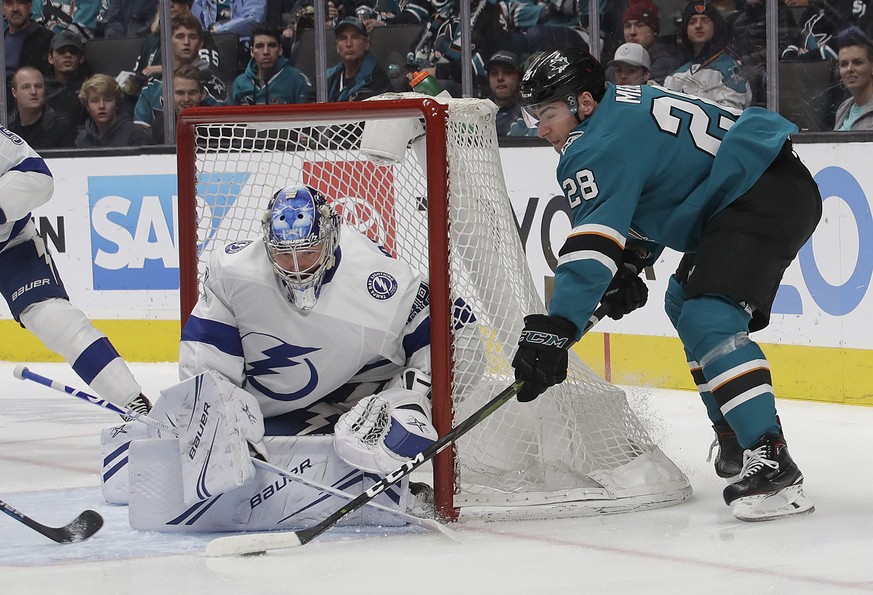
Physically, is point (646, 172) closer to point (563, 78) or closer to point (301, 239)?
point (563, 78)

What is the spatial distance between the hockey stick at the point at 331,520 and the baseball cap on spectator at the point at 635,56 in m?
2.58

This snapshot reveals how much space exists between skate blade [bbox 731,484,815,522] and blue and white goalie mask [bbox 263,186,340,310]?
3.10 ft

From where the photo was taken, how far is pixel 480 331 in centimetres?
294

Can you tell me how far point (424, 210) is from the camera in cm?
339

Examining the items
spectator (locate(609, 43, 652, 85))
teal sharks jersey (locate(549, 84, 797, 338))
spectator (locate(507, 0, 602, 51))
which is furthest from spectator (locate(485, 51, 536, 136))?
teal sharks jersey (locate(549, 84, 797, 338))

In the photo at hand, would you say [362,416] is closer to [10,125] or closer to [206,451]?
[206,451]

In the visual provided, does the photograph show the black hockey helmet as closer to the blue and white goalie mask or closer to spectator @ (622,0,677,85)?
the blue and white goalie mask

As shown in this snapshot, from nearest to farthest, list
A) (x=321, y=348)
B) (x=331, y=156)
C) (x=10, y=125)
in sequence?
(x=321, y=348), (x=331, y=156), (x=10, y=125)

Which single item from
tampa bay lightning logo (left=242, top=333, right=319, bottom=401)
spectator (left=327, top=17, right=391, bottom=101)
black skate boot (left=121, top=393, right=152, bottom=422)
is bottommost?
black skate boot (left=121, top=393, right=152, bottom=422)

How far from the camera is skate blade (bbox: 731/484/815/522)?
105 inches

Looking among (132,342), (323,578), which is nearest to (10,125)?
(132,342)

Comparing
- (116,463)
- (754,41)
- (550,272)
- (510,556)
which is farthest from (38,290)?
(754,41)

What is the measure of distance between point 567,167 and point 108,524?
1199 millimetres

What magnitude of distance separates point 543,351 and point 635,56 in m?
2.61
